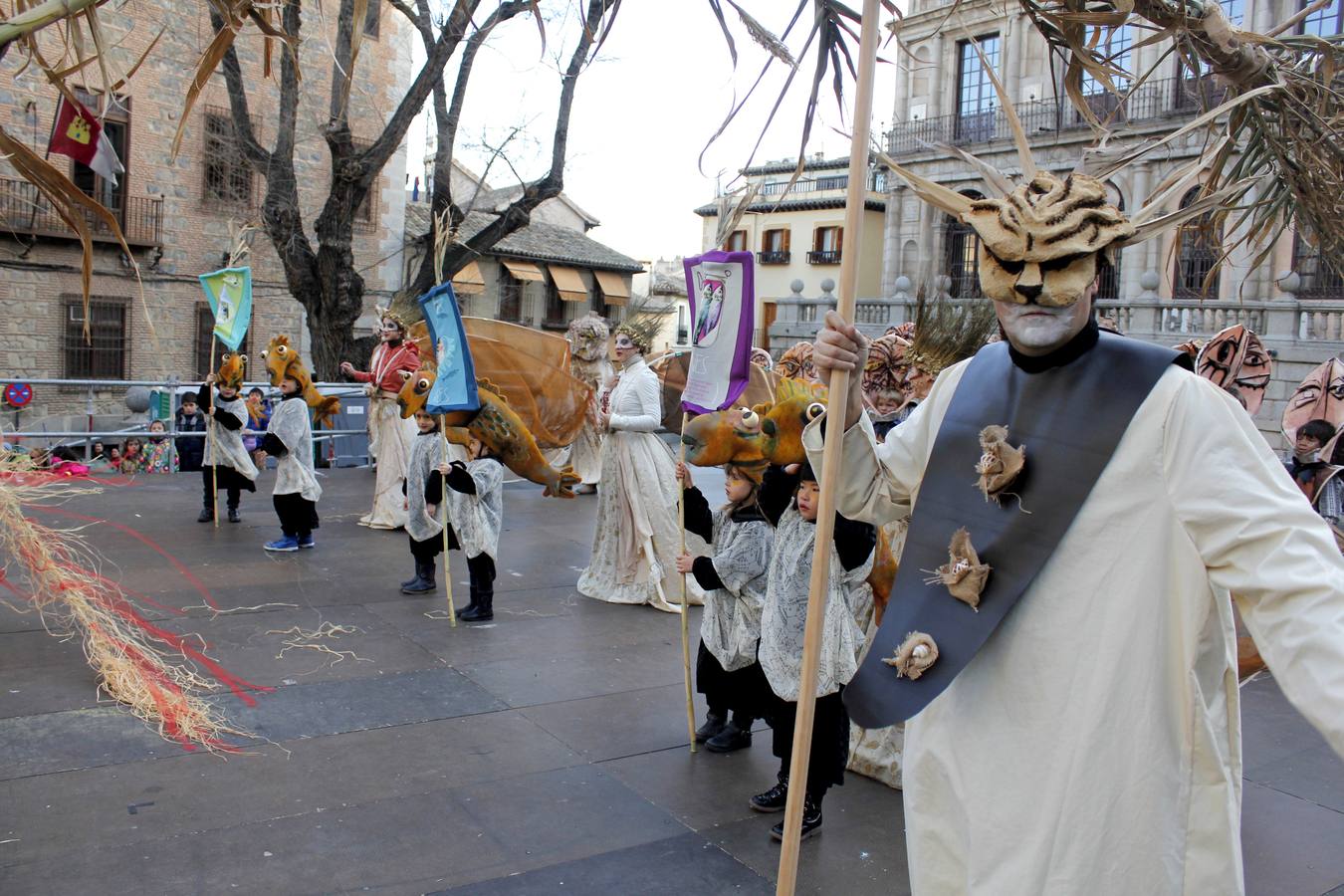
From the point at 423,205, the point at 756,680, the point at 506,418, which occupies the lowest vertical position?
the point at 756,680

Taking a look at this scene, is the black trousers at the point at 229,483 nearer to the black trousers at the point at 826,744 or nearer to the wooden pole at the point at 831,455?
the black trousers at the point at 826,744

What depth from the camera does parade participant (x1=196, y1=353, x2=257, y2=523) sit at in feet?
33.3

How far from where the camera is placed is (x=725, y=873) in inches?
160

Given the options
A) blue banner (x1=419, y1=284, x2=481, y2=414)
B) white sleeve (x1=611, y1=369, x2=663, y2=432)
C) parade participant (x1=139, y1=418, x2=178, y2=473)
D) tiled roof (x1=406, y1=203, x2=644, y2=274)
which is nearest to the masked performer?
blue banner (x1=419, y1=284, x2=481, y2=414)

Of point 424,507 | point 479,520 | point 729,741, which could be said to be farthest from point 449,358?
point 729,741

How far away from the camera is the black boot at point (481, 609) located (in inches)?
297

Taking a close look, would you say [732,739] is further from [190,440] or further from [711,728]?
[190,440]

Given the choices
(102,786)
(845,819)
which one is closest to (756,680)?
(845,819)

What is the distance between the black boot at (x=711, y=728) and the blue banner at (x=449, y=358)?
8.75ft

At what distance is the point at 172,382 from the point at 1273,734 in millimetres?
11681

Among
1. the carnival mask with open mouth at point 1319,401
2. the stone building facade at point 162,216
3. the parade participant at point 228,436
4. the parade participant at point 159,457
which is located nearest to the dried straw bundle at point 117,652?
the parade participant at point 228,436

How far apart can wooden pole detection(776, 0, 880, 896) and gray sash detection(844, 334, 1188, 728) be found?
0.19 meters

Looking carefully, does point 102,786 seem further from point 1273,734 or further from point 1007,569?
point 1273,734

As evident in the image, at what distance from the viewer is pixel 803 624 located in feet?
14.6
